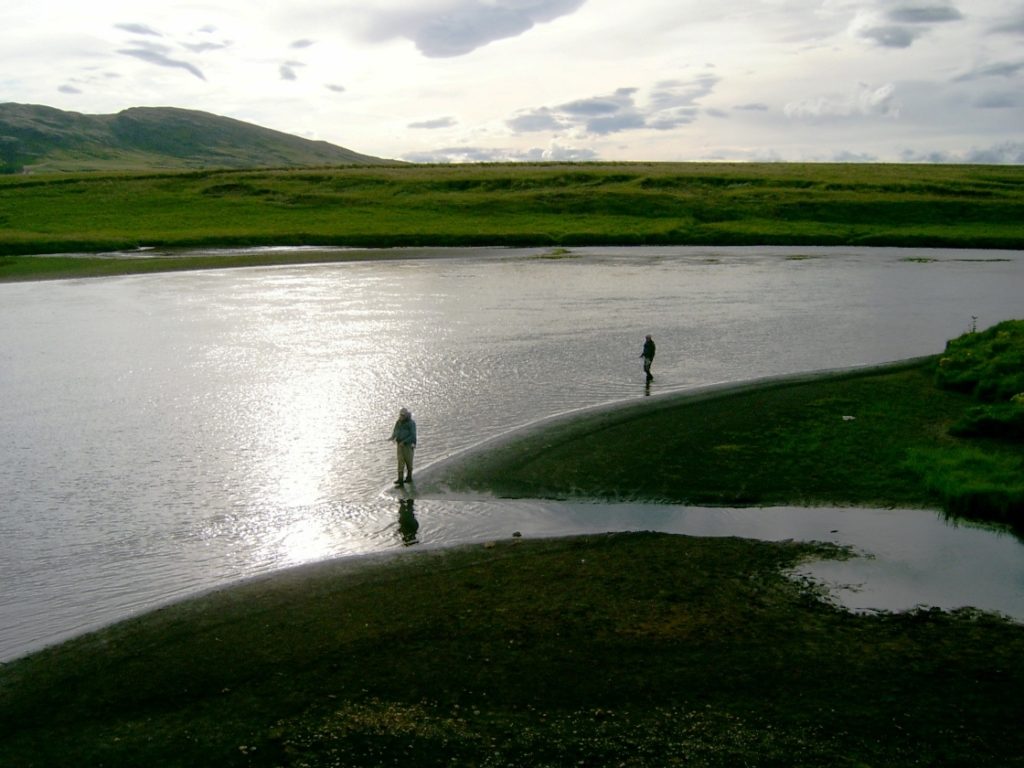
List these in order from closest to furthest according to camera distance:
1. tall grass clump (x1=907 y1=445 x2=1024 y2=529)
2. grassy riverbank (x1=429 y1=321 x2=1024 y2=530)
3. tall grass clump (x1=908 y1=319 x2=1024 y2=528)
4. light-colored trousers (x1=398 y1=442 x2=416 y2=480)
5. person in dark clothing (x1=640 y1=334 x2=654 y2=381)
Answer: tall grass clump (x1=907 y1=445 x2=1024 y2=529)
tall grass clump (x1=908 y1=319 x2=1024 y2=528)
grassy riverbank (x1=429 y1=321 x2=1024 y2=530)
light-colored trousers (x1=398 y1=442 x2=416 y2=480)
person in dark clothing (x1=640 y1=334 x2=654 y2=381)

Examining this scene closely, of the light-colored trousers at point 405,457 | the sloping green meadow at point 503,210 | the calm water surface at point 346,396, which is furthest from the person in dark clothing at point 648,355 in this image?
the sloping green meadow at point 503,210

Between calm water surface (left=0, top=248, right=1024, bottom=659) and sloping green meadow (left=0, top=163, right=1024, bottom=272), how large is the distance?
23103mm

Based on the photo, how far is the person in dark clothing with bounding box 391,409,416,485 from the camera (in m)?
20.9

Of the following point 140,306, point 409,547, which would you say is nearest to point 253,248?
point 140,306

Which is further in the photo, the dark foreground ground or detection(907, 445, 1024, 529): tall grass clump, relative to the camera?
detection(907, 445, 1024, 529): tall grass clump

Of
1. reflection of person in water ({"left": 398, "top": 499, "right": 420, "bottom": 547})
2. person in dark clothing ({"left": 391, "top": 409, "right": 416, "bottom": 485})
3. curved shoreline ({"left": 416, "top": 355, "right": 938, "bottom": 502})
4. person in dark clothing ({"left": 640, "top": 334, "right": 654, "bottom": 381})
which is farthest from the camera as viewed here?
person in dark clothing ({"left": 640, "top": 334, "right": 654, "bottom": 381})

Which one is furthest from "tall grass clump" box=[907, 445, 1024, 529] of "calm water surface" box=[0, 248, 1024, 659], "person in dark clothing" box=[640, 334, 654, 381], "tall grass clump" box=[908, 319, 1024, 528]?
"person in dark clothing" box=[640, 334, 654, 381]

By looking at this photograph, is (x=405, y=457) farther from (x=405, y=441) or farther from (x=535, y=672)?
(x=535, y=672)

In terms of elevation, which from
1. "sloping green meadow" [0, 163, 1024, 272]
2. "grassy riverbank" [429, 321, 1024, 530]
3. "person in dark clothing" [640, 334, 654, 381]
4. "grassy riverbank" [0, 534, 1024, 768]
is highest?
"sloping green meadow" [0, 163, 1024, 272]

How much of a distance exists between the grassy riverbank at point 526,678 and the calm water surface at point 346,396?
4.85 ft

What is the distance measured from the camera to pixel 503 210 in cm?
10206

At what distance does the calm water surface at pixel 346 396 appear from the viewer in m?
17.0

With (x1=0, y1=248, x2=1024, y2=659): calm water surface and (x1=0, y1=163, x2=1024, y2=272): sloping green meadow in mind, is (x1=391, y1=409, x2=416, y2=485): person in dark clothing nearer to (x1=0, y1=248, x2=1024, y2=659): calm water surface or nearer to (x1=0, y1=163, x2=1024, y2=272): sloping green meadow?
(x1=0, y1=248, x2=1024, y2=659): calm water surface

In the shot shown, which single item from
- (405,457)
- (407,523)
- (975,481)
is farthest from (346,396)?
(975,481)
